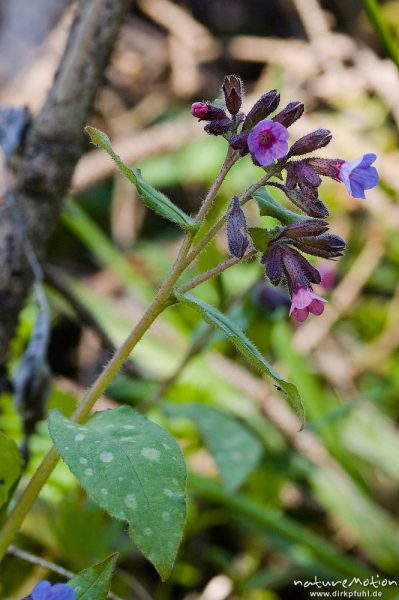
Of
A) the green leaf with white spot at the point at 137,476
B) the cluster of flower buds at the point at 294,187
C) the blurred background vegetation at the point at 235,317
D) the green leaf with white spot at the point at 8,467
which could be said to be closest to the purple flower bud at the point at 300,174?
the cluster of flower buds at the point at 294,187

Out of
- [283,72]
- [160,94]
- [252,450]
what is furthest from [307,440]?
[160,94]

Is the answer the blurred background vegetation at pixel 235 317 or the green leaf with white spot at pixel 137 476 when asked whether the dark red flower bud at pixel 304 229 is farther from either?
the blurred background vegetation at pixel 235 317

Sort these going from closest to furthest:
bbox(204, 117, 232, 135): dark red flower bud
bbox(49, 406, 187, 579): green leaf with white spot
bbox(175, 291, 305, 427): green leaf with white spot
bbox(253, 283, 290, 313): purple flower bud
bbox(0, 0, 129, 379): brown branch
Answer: bbox(49, 406, 187, 579): green leaf with white spot < bbox(175, 291, 305, 427): green leaf with white spot < bbox(204, 117, 232, 135): dark red flower bud < bbox(0, 0, 129, 379): brown branch < bbox(253, 283, 290, 313): purple flower bud

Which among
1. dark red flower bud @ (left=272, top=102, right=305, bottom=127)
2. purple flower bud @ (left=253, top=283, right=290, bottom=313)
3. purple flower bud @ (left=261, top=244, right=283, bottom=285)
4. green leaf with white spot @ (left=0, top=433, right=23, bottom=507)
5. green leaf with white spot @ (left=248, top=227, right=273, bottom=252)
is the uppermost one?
dark red flower bud @ (left=272, top=102, right=305, bottom=127)

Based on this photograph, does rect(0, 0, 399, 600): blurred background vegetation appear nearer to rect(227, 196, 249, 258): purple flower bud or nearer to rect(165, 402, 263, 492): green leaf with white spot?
rect(165, 402, 263, 492): green leaf with white spot

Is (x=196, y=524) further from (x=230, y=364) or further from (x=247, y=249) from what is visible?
(x=247, y=249)

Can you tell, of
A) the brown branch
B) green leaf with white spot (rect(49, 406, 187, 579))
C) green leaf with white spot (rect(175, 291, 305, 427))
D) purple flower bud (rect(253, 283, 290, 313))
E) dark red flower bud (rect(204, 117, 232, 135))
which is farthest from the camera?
purple flower bud (rect(253, 283, 290, 313))

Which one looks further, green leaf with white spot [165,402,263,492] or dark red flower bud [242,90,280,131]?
green leaf with white spot [165,402,263,492]

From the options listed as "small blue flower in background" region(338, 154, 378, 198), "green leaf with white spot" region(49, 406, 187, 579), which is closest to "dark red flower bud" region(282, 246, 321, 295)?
"small blue flower in background" region(338, 154, 378, 198)
